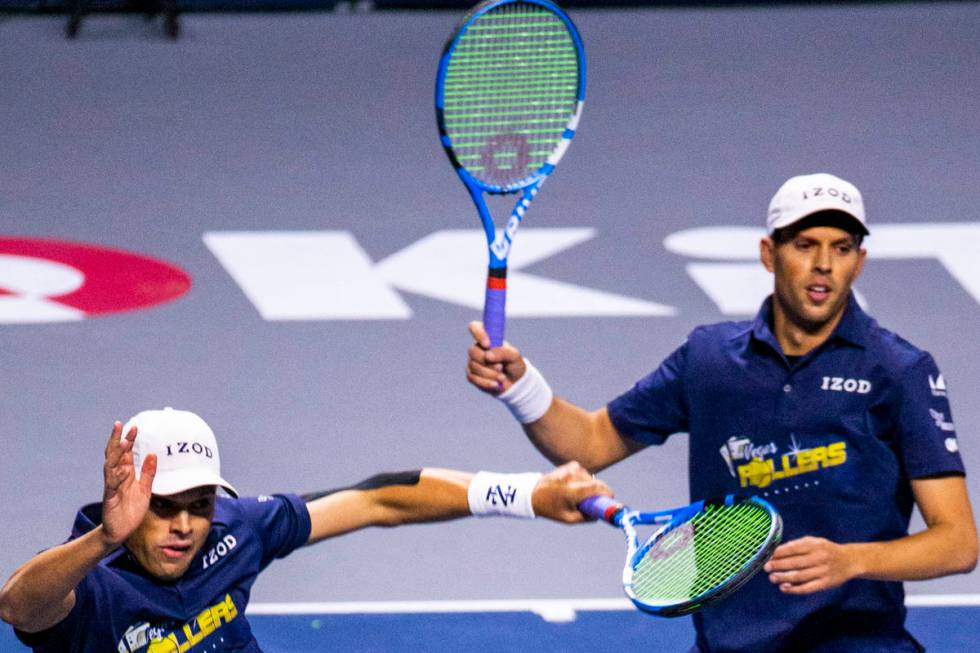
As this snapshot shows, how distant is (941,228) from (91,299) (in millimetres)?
5234

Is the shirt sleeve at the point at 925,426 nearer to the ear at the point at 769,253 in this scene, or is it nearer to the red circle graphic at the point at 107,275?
the ear at the point at 769,253

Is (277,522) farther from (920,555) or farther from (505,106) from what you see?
(920,555)

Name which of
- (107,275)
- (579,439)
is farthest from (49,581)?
(107,275)

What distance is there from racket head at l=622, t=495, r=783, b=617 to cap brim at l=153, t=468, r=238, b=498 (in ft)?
3.99

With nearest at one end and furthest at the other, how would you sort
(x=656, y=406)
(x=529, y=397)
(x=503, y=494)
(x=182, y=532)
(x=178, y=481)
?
(x=178, y=481)
(x=182, y=532)
(x=503, y=494)
(x=529, y=397)
(x=656, y=406)

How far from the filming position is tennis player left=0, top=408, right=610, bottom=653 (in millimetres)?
5336

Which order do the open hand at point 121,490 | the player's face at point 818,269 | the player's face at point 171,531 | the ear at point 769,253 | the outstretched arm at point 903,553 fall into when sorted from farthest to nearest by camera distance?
the ear at point 769,253 < the player's face at point 818,269 < the player's face at point 171,531 < the outstretched arm at point 903,553 < the open hand at point 121,490

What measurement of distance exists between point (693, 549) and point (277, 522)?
1.36m

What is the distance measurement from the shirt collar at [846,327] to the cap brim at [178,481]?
171 cm

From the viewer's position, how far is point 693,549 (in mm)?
5777

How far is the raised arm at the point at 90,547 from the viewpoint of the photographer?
17.2ft

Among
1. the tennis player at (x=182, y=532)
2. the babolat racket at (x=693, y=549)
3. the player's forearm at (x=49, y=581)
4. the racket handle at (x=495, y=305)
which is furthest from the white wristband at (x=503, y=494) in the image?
the player's forearm at (x=49, y=581)

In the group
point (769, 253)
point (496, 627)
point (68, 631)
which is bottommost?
point (496, 627)

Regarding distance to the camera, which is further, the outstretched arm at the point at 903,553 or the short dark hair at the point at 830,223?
the short dark hair at the point at 830,223
